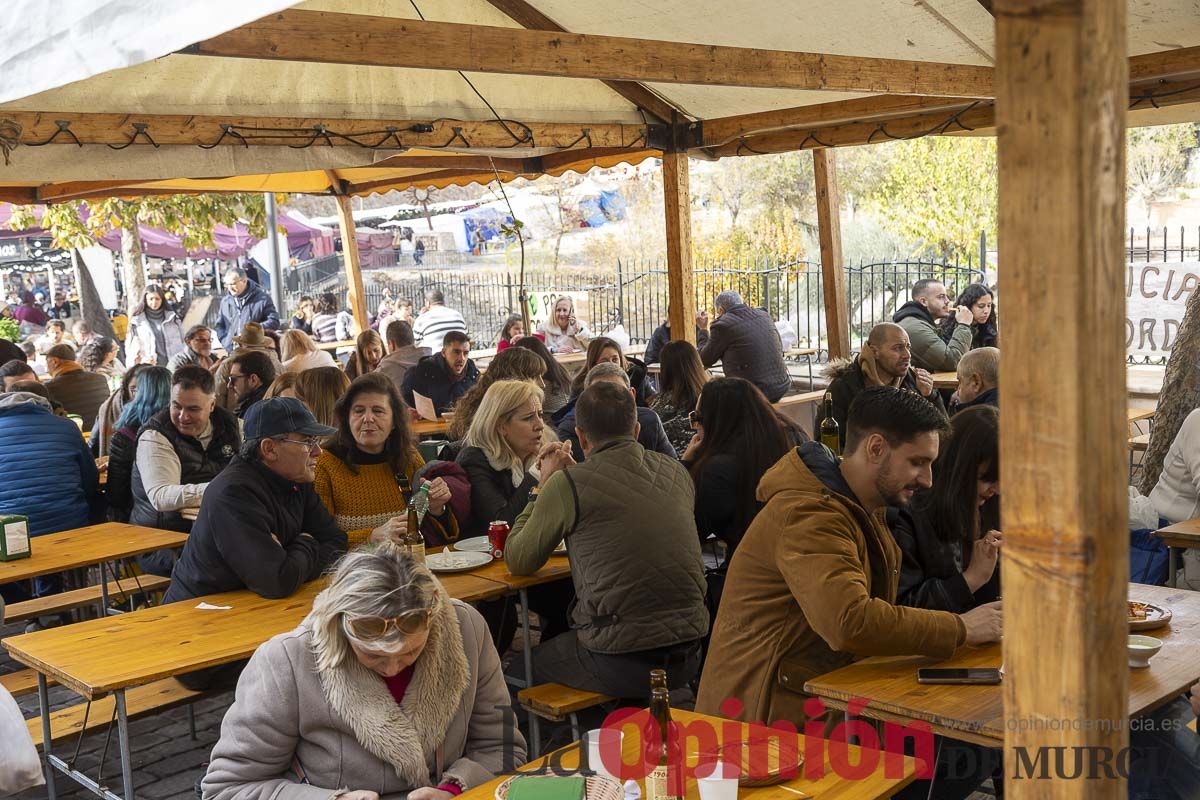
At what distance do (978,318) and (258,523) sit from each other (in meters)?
6.92

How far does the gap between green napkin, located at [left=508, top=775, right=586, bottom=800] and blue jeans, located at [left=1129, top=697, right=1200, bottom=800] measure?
158 cm

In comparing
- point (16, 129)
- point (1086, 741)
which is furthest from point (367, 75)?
point (1086, 741)

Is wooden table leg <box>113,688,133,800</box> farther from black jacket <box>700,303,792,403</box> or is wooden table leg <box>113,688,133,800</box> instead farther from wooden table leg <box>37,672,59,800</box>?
black jacket <box>700,303,792,403</box>

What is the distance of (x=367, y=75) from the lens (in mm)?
6883

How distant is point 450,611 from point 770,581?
2.85ft

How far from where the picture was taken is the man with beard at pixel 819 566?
9.84ft

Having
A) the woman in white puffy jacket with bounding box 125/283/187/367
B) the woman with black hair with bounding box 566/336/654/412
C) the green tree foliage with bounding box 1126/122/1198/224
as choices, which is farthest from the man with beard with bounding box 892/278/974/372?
the green tree foliage with bounding box 1126/122/1198/224

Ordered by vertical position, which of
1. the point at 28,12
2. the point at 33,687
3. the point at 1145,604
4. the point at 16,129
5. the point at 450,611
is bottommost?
the point at 33,687

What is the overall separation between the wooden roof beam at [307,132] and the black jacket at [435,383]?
1.79 m

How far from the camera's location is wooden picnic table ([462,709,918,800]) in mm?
2377

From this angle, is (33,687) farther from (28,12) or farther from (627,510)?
(28,12)

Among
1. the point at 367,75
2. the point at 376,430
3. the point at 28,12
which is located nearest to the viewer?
the point at 28,12

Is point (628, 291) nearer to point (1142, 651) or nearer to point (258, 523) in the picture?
point (258, 523)

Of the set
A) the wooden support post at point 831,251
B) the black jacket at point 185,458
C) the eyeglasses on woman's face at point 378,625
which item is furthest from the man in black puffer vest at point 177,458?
the wooden support post at point 831,251
